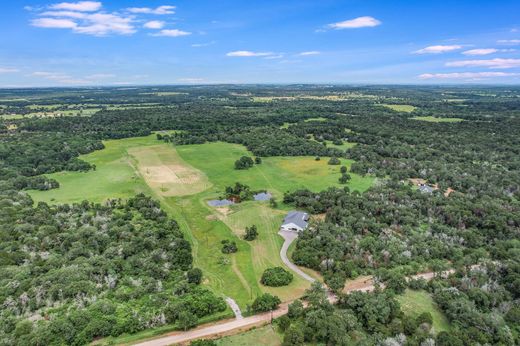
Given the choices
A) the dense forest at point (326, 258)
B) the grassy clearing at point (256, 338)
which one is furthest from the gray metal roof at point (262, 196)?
the grassy clearing at point (256, 338)

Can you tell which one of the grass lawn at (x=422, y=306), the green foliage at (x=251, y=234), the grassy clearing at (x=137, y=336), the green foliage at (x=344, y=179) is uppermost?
the green foliage at (x=344, y=179)

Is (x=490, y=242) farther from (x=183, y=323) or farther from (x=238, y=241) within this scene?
(x=183, y=323)

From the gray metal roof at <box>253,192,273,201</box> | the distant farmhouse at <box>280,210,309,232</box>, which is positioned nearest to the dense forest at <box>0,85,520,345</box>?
the distant farmhouse at <box>280,210,309,232</box>

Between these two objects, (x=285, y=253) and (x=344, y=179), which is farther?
(x=344, y=179)

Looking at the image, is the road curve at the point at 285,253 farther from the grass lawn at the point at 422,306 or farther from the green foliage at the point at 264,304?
the grass lawn at the point at 422,306

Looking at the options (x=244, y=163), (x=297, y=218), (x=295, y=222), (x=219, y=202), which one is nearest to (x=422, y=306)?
(x=295, y=222)

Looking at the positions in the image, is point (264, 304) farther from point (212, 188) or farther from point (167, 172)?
point (167, 172)
